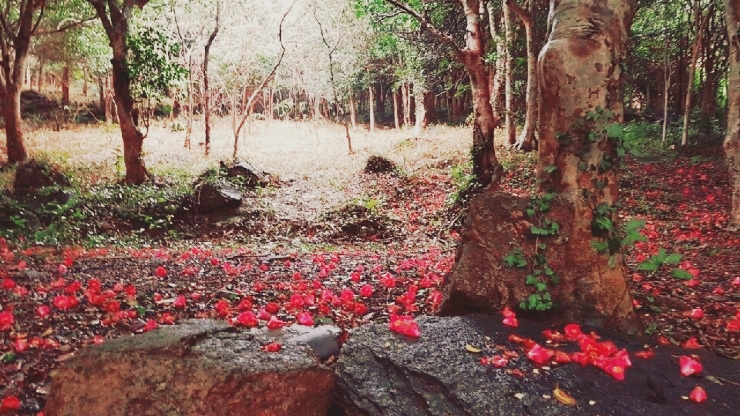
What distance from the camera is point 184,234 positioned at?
10.9 m

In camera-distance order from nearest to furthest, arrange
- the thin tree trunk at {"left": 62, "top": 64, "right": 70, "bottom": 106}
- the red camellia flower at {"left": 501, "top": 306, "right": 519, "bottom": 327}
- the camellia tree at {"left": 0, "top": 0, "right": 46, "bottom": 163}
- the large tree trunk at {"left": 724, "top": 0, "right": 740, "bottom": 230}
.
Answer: the red camellia flower at {"left": 501, "top": 306, "right": 519, "bottom": 327}
the large tree trunk at {"left": 724, "top": 0, "right": 740, "bottom": 230}
the camellia tree at {"left": 0, "top": 0, "right": 46, "bottom": 163}
the thin tree trunk at {"left": 62, "top": 64, "right": 70, "bottom": 106}

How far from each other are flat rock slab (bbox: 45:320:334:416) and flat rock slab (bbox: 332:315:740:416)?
29 centimetres

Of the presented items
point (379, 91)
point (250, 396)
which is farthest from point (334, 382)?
point (379, 91)

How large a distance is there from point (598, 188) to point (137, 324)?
4.16 m

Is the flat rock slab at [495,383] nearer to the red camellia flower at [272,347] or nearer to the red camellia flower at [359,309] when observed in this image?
the red camellia flower at [272,347]

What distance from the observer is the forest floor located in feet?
14.0

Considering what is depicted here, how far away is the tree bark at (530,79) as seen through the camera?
43.1ft

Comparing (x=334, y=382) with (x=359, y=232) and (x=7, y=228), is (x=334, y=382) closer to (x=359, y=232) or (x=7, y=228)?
(x=359, y=232)

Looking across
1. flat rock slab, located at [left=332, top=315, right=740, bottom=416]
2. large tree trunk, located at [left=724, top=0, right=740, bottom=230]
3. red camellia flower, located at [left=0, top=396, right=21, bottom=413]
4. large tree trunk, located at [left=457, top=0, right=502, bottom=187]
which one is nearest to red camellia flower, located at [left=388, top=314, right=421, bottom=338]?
flat rock slab, located at [left=332, top=315, right=740, bottom=416]

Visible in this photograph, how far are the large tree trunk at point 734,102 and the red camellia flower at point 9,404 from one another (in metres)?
10.2

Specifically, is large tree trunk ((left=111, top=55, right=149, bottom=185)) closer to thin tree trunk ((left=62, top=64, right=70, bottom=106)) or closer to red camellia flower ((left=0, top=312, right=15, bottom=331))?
red camellia flower ((left=0, top=312, right=15, bottom=331))

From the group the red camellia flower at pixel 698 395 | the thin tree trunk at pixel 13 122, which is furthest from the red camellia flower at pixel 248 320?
the thin tree trunk at pixel 13 122

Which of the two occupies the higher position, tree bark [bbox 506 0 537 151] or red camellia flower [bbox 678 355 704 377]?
Answer: tree bark [bbox 506 0 537 151]

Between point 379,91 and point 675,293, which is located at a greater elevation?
point 379,91
